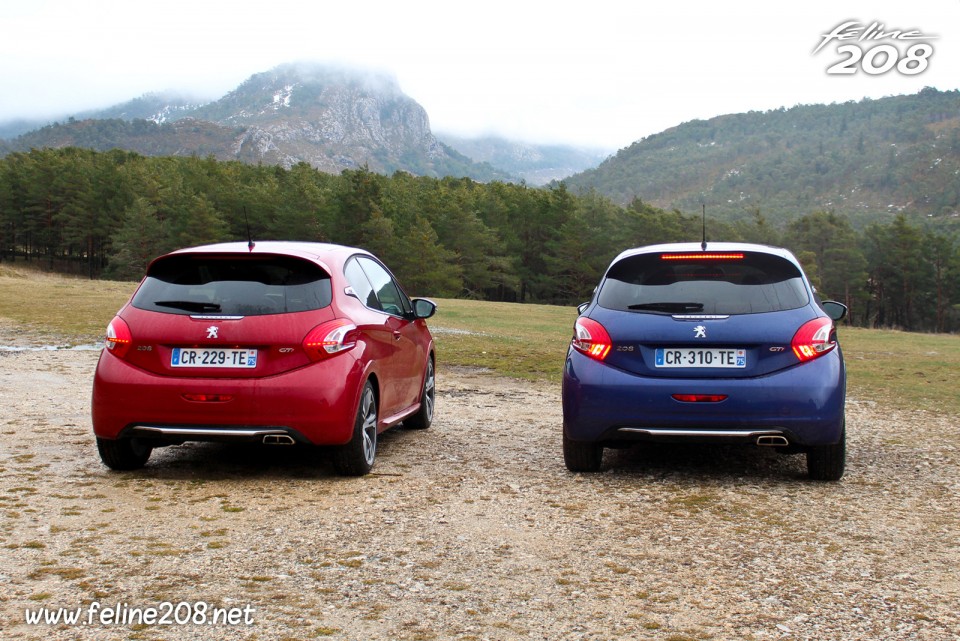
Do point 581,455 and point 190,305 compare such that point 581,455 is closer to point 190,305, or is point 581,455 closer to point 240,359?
point 240,359

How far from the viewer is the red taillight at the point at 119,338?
6.16m

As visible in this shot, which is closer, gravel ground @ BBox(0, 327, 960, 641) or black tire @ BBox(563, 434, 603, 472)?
gravel ground @ BBox(0, 327, 960, 641)

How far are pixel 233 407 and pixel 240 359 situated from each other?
12.4 inches

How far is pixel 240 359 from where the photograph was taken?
19.7 feet

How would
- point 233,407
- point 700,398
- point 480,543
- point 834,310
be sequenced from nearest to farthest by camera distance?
1. point 480,543
2. point 233,407
3. point 700,398
4. point 834,310

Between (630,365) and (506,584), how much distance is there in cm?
242

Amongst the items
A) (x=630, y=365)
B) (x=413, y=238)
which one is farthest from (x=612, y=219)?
(x=630, y=365)

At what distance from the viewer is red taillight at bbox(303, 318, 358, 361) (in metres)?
6.04

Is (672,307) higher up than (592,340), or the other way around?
(672,307)

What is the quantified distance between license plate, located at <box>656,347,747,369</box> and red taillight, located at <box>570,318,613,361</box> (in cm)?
37

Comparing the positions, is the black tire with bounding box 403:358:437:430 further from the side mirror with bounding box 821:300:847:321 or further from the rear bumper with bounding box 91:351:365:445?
the side mirror with bounding box 821:300:847:321

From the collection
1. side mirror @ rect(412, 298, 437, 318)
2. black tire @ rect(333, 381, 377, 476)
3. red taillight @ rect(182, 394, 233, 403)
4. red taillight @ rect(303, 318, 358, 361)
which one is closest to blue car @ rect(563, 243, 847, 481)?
black tire @ rect(333, 381, 377, 476)

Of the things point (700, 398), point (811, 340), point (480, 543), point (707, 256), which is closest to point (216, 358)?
point (480, 543)

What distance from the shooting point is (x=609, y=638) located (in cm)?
348
